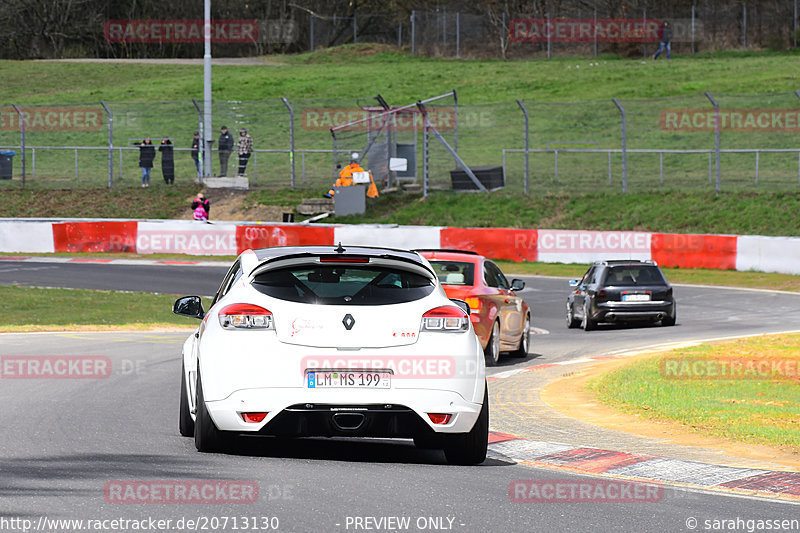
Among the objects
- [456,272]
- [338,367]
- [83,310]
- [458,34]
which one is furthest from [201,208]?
[458,34]

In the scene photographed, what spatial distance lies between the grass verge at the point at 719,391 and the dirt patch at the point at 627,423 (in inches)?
5.5

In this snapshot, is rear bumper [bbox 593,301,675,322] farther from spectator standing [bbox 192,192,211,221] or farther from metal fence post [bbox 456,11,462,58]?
metal fence post [bbox 456,11,462,58]

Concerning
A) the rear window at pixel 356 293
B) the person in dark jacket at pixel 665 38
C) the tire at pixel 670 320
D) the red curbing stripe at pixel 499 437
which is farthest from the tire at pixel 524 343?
the person in dark jacket at pixel 665 38

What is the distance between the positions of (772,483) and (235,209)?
33.5m

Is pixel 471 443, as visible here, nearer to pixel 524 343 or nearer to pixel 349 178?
pixel 524 343

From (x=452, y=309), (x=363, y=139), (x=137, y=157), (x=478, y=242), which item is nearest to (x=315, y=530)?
(x=452, y=309)

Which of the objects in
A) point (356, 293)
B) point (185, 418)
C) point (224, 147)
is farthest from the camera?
point (224, 147)

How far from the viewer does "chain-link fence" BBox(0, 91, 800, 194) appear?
1587 inches

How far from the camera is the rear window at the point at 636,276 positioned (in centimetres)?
2305

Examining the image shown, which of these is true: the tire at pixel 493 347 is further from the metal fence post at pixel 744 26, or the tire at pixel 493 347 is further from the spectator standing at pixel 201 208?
the metal fence post at pixel 744 26

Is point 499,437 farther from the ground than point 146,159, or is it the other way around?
point 146,159

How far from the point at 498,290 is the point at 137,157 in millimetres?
31446

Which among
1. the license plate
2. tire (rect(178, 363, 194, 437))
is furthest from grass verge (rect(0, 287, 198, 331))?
the license plate

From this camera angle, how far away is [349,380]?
27.5 ft
